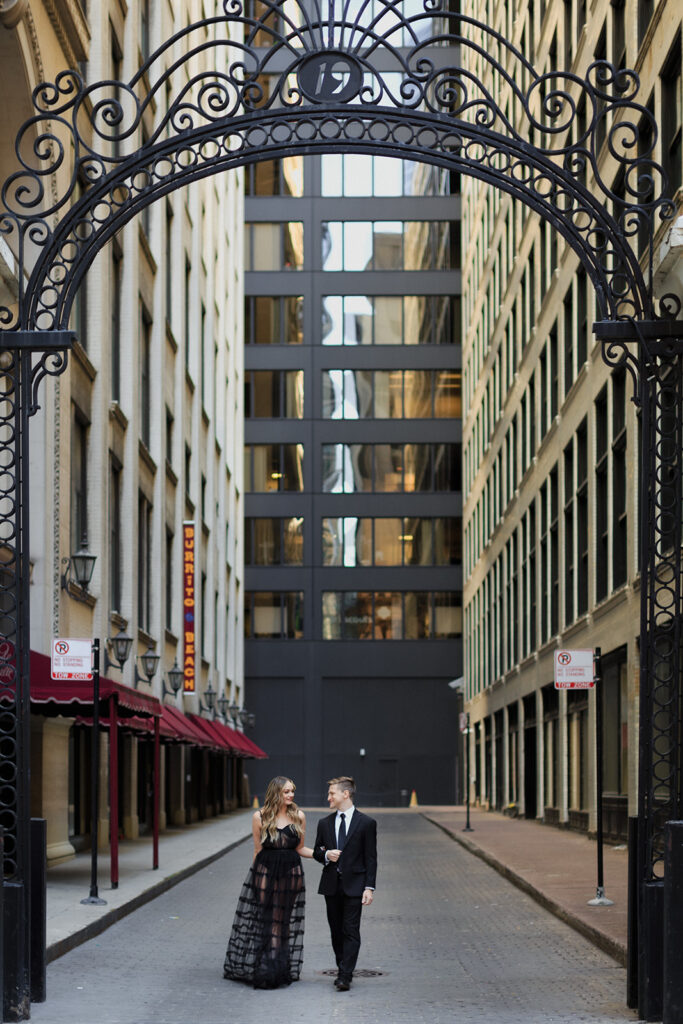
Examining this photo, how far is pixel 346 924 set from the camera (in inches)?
470

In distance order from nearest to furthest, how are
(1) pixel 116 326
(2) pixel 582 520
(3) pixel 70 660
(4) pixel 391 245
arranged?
(3) pixel 70 660, (1) pixel 116 326, (2) pixel 582 520, (4) pixel 391 245

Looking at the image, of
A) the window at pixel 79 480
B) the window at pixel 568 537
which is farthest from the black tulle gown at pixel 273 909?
the window at pixel 568 537

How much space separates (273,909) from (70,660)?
20.9ft

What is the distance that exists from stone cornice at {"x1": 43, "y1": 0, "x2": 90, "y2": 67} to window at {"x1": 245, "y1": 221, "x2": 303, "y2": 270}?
1924 inches

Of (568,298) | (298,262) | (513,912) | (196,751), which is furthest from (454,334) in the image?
(513,912)

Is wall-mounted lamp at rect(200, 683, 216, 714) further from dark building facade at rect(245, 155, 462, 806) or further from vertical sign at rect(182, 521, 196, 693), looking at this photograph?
dark building facade at rect(245, 155, 462, 806)

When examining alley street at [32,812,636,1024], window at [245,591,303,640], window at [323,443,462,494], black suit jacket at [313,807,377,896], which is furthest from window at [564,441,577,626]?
window at [323,443,462,494]

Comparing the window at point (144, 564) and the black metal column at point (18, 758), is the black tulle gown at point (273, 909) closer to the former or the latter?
the black metal column at point (18, 758)

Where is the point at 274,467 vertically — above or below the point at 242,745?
above

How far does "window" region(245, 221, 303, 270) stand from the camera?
7338 centimetres

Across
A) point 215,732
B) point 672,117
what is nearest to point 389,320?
point 215,732

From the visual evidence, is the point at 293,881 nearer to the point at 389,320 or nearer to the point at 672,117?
the point at 672,117

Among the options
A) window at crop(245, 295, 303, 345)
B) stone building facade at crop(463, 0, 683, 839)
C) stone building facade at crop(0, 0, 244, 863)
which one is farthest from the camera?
window at crop(245, 295, 303, 345)

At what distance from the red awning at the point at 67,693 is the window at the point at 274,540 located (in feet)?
163
